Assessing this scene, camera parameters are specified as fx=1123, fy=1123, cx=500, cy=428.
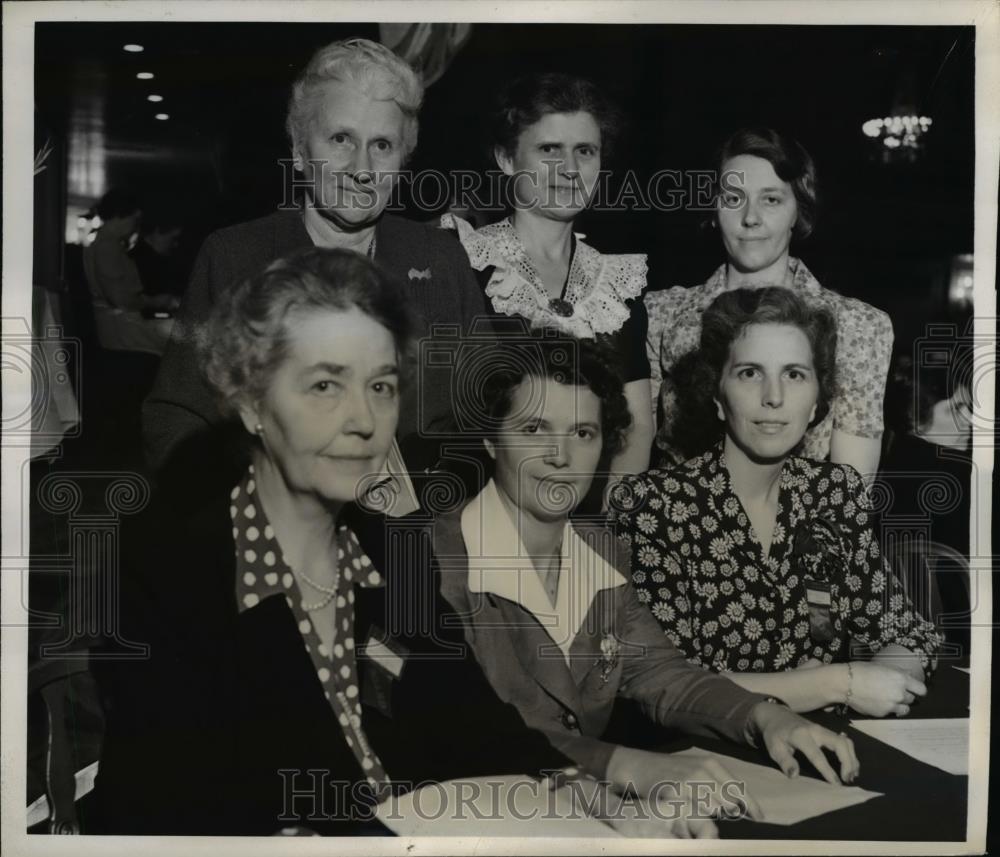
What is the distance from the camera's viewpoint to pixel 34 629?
102 inches

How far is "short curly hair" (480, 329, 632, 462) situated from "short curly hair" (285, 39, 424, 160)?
505 millimetres

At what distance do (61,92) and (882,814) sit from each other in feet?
8.19

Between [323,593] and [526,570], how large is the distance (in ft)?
1.51

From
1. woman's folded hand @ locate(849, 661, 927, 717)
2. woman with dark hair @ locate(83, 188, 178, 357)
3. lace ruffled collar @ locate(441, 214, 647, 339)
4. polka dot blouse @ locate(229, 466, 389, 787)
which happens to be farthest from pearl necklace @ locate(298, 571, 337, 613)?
woman's folded hand @ locate(849, 661, 927, 717)

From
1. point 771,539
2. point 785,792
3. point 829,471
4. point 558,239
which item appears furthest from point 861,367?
point 785,792

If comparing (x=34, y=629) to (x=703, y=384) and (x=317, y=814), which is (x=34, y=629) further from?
(x=703, y=384)

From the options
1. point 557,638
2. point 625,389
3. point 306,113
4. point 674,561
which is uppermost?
point 306,113

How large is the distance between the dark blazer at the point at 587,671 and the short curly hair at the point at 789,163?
0.89 m

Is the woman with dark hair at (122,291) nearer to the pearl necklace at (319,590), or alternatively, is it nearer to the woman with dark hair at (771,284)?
the pearl necklace at (319,590)

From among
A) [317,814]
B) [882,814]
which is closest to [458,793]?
[317,814]

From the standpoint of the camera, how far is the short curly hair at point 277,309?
97.7 inches

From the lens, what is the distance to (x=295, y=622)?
8.21ft

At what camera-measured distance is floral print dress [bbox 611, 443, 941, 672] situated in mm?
2566

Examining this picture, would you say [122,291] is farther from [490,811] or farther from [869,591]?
[869,591]
